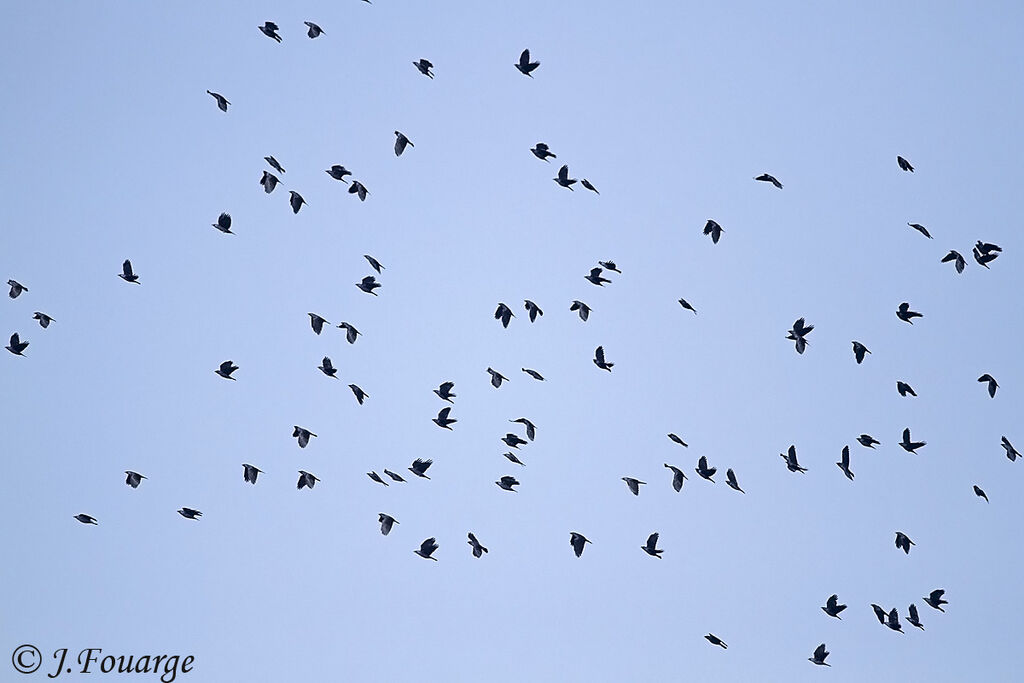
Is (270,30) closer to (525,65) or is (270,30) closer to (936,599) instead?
(525,65)

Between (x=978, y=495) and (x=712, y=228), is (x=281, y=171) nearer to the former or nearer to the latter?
(x=712, y=228)

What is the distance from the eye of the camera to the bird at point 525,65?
173 feet

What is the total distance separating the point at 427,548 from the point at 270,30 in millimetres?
17279

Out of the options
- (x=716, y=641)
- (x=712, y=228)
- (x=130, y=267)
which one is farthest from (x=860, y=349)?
(x=130, y=267)

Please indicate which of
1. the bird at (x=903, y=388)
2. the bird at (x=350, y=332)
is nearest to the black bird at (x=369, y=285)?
the bird at (x=350, y=332)

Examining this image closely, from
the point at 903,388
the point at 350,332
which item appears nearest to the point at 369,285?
the point at 350,332

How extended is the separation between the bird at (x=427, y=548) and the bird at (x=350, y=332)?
6763 millimetres

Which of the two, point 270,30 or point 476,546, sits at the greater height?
point 270,30

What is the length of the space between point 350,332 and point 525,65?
32.6 ft

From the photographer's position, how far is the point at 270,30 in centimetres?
5578

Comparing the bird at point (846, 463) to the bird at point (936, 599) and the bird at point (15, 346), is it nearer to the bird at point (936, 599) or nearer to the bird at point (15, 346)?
Answer: the bird at point (936, 599)

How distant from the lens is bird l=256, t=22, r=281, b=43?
182 ft

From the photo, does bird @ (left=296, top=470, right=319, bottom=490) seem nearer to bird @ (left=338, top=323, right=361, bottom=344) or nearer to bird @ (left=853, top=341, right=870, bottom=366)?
bird @ (left=338, top=323, right=361, bottom=344)

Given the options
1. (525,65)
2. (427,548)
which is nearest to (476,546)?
(427,548)
